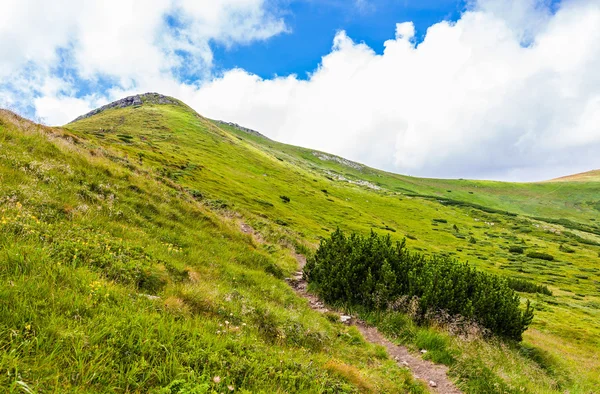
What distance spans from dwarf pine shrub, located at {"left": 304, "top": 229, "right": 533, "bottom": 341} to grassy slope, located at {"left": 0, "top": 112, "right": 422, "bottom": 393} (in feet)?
9.24

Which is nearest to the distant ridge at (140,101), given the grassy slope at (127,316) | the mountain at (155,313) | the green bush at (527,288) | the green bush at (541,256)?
the mountain at (155,313)

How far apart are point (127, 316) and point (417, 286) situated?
1224 centimetres

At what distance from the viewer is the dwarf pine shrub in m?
13.3

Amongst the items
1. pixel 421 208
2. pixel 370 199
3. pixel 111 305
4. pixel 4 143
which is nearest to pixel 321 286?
pixel 111 305

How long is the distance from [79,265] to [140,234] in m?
4.90

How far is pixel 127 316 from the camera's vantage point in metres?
5.36

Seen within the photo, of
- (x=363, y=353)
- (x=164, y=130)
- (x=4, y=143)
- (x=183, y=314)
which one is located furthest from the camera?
(x=164, y=130)

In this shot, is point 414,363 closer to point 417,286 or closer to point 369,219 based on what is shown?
point 417,286

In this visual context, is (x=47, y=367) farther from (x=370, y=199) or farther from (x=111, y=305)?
(x=370, y=199)

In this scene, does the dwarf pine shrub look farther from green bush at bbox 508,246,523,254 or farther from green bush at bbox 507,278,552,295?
green bush at bbox 508,246,523,254

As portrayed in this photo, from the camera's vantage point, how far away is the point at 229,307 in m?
8.01

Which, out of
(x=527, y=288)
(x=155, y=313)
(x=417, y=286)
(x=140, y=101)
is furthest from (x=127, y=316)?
(x=140, y=101)

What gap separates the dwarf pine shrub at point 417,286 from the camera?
13.3m

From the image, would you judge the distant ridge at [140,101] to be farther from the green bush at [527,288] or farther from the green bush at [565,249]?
the green bush at [565,249]
